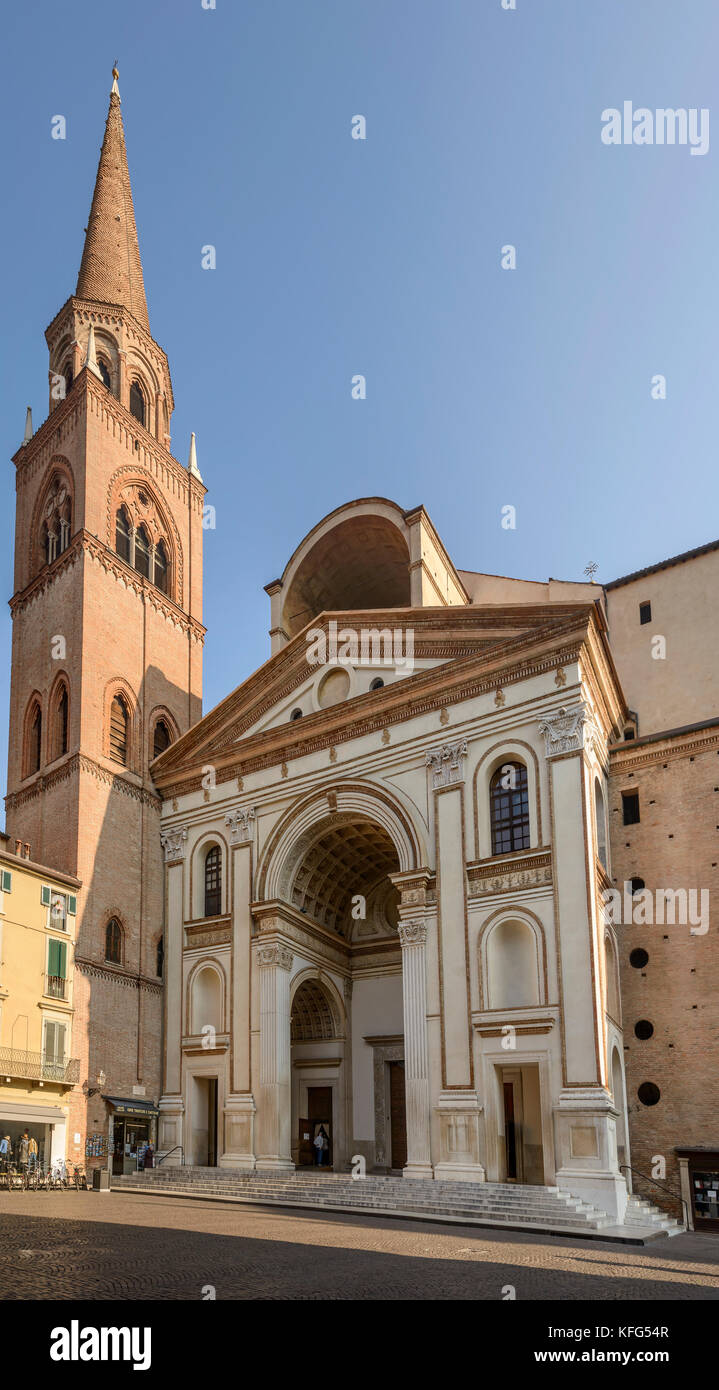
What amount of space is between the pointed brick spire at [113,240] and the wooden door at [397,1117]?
80.1 ft

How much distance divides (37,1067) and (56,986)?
1972mm

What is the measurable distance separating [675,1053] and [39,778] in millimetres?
17331

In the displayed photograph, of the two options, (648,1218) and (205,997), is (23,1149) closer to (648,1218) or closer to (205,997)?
(205,997)

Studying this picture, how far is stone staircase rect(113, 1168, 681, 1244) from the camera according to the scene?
1909cm

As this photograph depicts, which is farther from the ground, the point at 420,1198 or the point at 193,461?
the point at 193,461

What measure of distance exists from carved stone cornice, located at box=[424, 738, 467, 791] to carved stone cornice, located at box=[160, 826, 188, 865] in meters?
8.32

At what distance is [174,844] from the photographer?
31016 mm

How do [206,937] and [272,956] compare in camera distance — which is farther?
[206,937]

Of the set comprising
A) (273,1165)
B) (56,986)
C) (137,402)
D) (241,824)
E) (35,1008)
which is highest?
(137,402)

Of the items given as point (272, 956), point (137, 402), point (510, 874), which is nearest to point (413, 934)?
point (510, 874)

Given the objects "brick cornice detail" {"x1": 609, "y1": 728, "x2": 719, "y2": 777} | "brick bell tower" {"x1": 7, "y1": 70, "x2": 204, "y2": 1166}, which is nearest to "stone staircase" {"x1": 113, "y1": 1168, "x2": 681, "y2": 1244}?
"brick bell tower" {"x1": 7, "y1": 70, "x2": 204, "y2": 1166}

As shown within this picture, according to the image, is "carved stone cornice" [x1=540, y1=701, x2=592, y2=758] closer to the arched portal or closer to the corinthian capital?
the arched portal

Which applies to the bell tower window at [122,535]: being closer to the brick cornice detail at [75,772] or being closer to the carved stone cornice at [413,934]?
the brick cornice detail at [75,772]

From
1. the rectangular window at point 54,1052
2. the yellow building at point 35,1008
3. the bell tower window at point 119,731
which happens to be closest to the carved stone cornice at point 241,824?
the bell tower window at point 119,731
